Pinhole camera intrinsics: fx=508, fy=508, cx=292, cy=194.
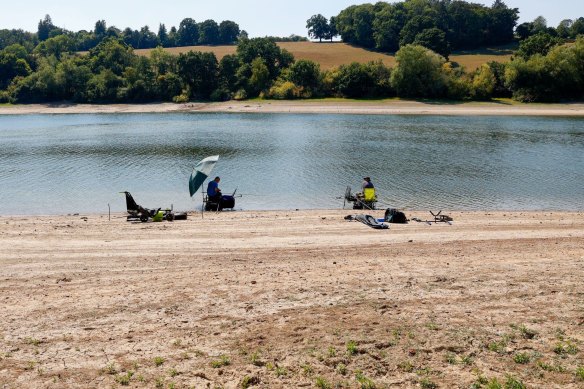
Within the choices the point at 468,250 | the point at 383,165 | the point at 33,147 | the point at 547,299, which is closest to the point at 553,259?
the point at 468,250

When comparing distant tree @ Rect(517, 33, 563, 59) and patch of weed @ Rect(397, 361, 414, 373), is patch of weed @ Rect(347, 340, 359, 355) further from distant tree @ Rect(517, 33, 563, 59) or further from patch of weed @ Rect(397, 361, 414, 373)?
distant tree @ Rect(517, 33, 563, 59)

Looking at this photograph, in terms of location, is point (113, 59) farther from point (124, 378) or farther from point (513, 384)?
point (513, 384)

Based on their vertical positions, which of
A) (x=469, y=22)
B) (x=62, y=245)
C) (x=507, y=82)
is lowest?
(x=62, y=245)

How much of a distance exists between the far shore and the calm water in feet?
43.3

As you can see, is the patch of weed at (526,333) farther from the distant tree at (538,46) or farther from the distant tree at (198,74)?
the distant tree at (538,46)

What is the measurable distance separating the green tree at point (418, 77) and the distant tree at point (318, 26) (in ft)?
310

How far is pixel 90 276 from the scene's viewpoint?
1327 centimetres

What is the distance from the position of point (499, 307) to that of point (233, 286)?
237 inches

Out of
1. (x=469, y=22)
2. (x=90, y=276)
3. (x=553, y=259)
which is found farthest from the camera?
(x=469, y=22)

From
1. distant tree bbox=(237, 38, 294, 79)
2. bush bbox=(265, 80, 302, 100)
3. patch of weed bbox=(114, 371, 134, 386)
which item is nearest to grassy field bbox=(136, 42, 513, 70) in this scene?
distant tree bbox=(237, 38, 294, 79)

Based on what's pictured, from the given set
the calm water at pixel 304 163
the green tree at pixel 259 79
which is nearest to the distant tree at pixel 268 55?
the green tree at pixel 259 79

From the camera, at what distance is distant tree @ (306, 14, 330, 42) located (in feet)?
621

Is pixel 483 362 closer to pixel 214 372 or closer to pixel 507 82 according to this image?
pixel 214 372

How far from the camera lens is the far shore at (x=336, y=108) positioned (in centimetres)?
8819
